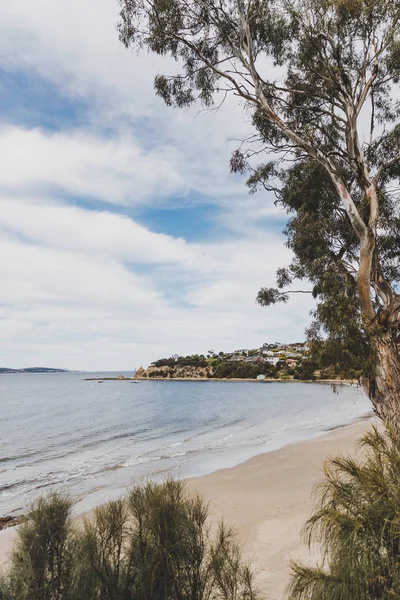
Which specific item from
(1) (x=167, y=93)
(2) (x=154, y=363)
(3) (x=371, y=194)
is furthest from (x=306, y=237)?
(2) (x=154, y=363)

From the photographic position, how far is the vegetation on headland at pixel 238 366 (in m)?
83.7

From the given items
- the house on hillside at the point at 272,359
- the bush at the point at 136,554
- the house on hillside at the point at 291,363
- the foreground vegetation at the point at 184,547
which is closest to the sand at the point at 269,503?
the bush at the point at 136,554

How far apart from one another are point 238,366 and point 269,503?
301 ft

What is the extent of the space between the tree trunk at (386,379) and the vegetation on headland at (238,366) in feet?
173

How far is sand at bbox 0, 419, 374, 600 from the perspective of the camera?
216 inches

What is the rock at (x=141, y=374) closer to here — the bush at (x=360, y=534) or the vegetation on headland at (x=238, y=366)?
the vegetation on headland at (x=238, y=366)

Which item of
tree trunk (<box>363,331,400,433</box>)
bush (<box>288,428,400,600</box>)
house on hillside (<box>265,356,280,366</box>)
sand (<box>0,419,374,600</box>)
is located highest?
house on hillside (<box>265,356,280,366</box>)

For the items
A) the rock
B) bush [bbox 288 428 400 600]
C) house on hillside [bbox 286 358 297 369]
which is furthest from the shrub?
the rock

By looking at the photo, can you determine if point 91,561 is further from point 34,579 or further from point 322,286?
point 322,286

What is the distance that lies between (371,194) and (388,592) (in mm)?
7246

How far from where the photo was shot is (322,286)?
8312 millimetres

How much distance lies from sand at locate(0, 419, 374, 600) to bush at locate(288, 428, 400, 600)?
1278 millimetres

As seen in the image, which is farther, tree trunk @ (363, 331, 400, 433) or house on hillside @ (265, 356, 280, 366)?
house on hillside @ (265, 356, 280, 366)

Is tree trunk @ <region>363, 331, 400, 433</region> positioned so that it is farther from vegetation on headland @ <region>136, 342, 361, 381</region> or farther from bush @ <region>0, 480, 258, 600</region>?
vegetation on headland @ <region>136, 342, 361, 381</region>
